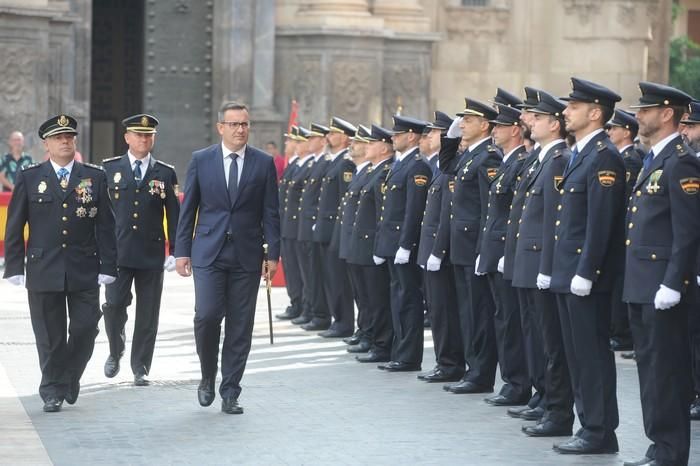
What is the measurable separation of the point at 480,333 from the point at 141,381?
99.2 inches

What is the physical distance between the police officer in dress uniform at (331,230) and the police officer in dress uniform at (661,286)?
7.05 metres

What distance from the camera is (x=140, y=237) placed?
1266 cm

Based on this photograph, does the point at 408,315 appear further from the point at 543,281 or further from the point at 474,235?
the point at 543,281

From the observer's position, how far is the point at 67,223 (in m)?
11.4

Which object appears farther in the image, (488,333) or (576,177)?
(488,333)

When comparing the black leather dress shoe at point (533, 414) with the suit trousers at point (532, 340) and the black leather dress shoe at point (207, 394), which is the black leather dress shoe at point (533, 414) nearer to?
the suit trousers at point (532, 340)

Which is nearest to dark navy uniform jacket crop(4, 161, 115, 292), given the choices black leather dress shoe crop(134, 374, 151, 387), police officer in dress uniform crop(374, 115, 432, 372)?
black leather dress shoe crop(134, 374, 151, 387)

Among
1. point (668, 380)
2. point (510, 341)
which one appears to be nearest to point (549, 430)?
point (510, 341)

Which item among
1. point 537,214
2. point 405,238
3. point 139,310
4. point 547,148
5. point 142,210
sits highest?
point 547,148

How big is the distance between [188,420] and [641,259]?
3.35 m

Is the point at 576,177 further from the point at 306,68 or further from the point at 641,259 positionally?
the point at 306,68

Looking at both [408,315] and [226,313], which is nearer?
[226,313]

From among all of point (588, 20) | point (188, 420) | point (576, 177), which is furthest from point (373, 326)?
point (588, 20)

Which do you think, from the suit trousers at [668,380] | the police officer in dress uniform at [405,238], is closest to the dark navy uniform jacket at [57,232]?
the police officer in dress uniform at [405,238]
